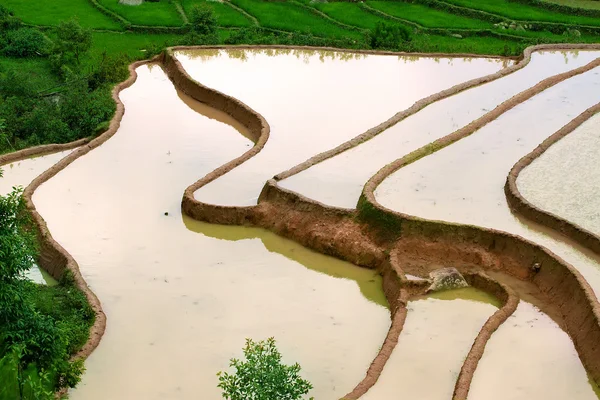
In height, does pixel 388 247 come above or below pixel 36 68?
above

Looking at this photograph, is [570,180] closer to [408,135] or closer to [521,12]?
[408,135]

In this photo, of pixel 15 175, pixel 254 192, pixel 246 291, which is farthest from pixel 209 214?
pixel 15 175

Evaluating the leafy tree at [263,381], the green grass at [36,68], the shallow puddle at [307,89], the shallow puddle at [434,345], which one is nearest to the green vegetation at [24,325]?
the leafy tree at [263,381]

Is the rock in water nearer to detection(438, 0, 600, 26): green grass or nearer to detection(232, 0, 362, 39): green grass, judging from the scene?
detection(232, 0, 362, 39): green grass

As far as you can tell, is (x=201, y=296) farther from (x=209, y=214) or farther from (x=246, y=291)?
(x=209, y=214)

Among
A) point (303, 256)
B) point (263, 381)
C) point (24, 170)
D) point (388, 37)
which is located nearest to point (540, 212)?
point (303, 256)

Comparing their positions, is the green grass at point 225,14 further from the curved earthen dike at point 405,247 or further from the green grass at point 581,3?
the curved earthen dike at point 405,247
